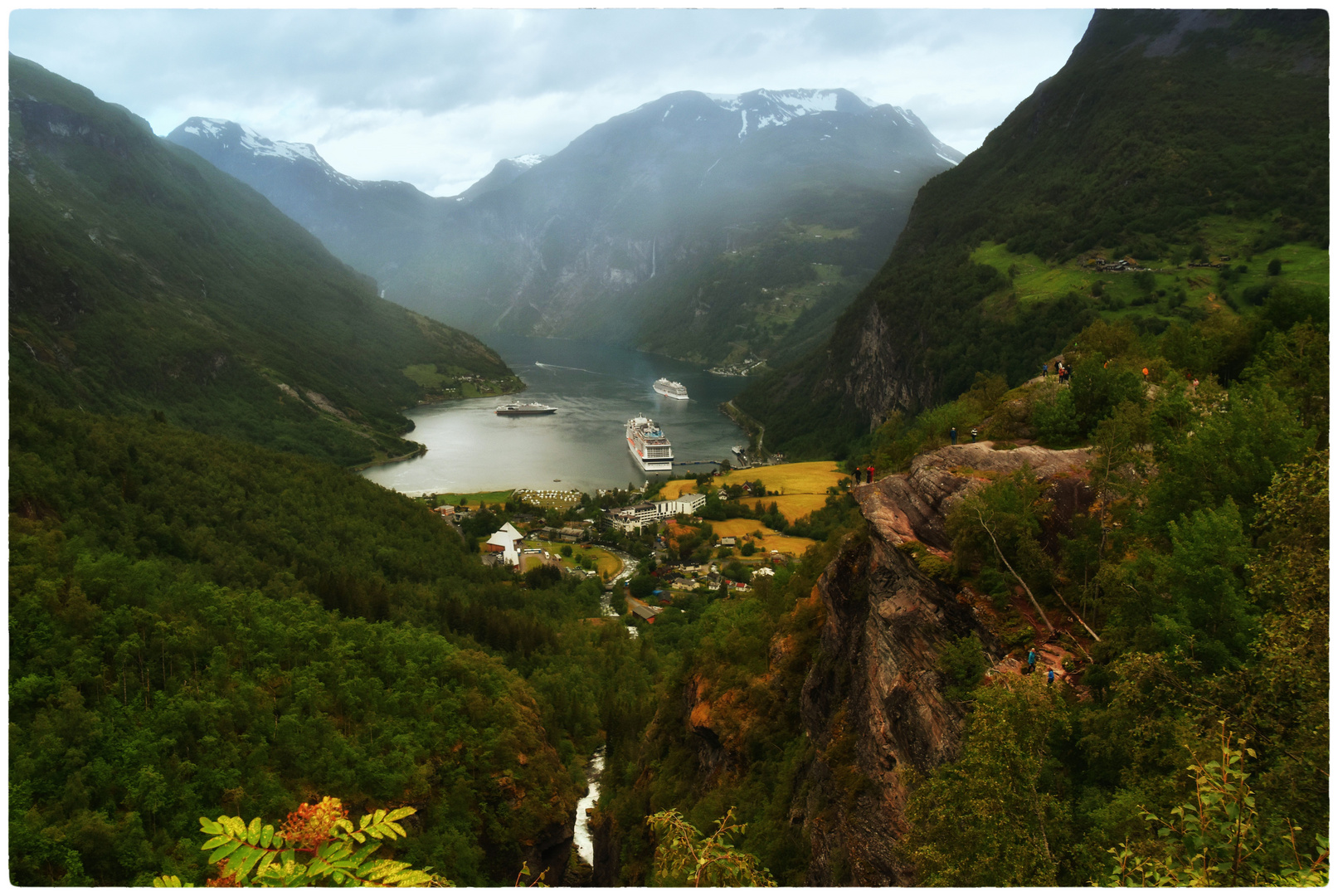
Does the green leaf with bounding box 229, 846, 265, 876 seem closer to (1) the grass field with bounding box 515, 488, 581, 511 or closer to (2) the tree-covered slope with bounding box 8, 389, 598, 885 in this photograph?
(2) the tree-covered slope with bounding box 8, 389, 598, 885

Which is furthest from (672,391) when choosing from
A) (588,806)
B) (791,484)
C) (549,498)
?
(588,806)

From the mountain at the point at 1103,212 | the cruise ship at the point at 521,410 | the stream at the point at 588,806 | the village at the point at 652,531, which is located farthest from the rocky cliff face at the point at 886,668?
the cruise ship at the point at 521,410

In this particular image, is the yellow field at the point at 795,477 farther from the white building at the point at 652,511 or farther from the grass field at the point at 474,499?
the grass field at the point at 474,499

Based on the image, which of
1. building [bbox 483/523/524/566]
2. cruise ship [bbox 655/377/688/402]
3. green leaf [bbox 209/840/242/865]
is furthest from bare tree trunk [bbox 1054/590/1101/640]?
cruise ship [bbox 655/377/688/402]

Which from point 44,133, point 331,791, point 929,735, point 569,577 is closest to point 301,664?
point 331,791

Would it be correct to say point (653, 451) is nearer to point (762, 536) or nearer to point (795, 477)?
point (795, 477)
